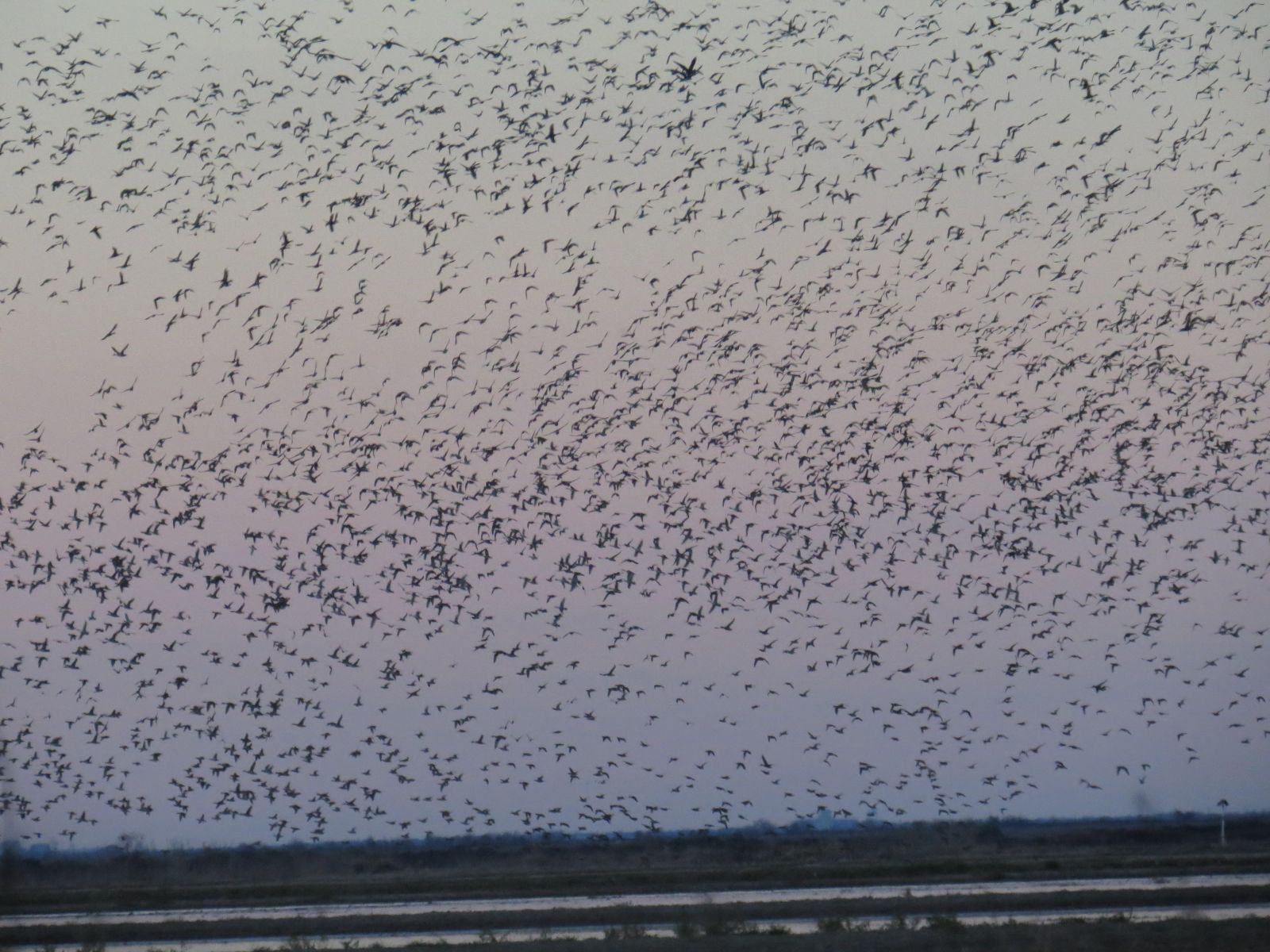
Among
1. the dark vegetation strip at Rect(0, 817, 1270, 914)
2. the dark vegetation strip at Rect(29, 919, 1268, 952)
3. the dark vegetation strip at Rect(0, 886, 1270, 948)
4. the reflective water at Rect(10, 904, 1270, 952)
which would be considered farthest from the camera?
the dark vegetation strip at Rect(0, 817, 1270, 914)

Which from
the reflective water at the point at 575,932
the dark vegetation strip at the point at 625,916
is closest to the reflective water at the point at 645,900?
the dark vegetation strip at the point at 625,916

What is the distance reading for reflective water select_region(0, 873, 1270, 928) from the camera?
27.0 meters

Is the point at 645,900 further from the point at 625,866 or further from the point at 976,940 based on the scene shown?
the point at 625,866

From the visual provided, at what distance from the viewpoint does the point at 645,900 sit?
91.9 ft

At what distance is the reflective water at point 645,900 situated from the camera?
2695 cm

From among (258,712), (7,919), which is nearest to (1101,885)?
(258,712)

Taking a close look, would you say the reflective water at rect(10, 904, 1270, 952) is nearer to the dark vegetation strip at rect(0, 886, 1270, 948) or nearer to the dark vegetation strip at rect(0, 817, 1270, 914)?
the dark vegetation strip at rect(0, 886, 1270, 948)

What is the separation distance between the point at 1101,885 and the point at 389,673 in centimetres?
1277

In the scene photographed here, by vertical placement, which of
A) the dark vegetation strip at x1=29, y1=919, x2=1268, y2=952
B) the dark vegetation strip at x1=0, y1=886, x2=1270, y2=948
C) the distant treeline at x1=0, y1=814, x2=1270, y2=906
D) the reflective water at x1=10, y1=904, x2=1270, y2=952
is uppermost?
the dark vegetation strip at x1=29, y1=919, x2=1268, y2=952

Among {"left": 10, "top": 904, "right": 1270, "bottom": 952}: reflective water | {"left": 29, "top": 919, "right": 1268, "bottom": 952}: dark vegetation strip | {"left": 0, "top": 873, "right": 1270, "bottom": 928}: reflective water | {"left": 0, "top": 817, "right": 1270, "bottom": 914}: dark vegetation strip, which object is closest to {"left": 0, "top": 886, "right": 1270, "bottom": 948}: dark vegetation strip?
{"left": 10, "top": 904, "right": 1270, "bottom": 952}: reflective water

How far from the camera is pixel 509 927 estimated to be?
2452 cm

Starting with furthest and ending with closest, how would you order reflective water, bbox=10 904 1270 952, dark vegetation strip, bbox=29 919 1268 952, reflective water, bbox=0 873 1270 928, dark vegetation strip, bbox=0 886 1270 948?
reflective water, bbox=0 873 1270 928 → dark vegetation strip, bbox=0 886 1270 948 → reflective water, bbox=10 904 1270 952 → dark vegetation strip, bbox=29 919 1268 952

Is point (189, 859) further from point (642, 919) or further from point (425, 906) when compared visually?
point (642, 919)

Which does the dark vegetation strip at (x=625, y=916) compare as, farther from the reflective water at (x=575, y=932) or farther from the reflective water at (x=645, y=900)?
the reflective water at (x=645, y=900)
